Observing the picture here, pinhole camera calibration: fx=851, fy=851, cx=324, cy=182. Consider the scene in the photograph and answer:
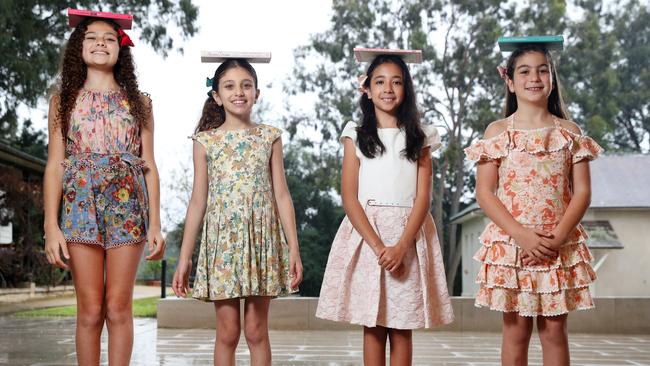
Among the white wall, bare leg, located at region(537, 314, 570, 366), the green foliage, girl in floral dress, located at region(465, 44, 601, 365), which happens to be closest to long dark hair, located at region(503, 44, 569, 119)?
girl in floral dress, located at region(465, 44, 601, 365)

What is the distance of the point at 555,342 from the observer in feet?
10.9

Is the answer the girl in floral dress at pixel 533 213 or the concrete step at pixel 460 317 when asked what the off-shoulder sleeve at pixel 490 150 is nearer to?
the girl in floral dress at pixel 533 213

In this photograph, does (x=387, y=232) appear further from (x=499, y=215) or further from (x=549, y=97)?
(x=549, y=97)

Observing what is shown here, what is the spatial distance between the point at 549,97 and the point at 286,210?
1207 mm

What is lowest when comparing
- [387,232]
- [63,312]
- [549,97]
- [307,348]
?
[307,348]

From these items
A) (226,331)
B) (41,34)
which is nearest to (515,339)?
(226,331)

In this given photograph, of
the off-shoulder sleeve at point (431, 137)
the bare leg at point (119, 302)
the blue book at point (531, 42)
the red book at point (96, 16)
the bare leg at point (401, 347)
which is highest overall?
the red book at point (96, 16)

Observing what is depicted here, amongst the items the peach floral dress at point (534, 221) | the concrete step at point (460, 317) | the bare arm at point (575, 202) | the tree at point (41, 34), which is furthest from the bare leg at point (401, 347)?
the tree at point (41, 34)

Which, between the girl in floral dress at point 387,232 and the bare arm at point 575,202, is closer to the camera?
the bare arm at point 575,202

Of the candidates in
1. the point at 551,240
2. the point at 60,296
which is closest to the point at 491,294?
the point at 551,240

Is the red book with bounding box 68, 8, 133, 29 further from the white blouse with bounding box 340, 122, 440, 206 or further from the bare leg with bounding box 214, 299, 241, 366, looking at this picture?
the bare leg with bounding box 214, 299, 241, 366

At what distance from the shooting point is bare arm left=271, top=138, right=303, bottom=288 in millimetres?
3551

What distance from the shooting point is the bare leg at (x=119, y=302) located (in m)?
3.19

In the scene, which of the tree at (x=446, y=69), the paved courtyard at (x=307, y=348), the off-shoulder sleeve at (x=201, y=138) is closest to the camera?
the off-shoulder sleeve at (x=201, y=138)
